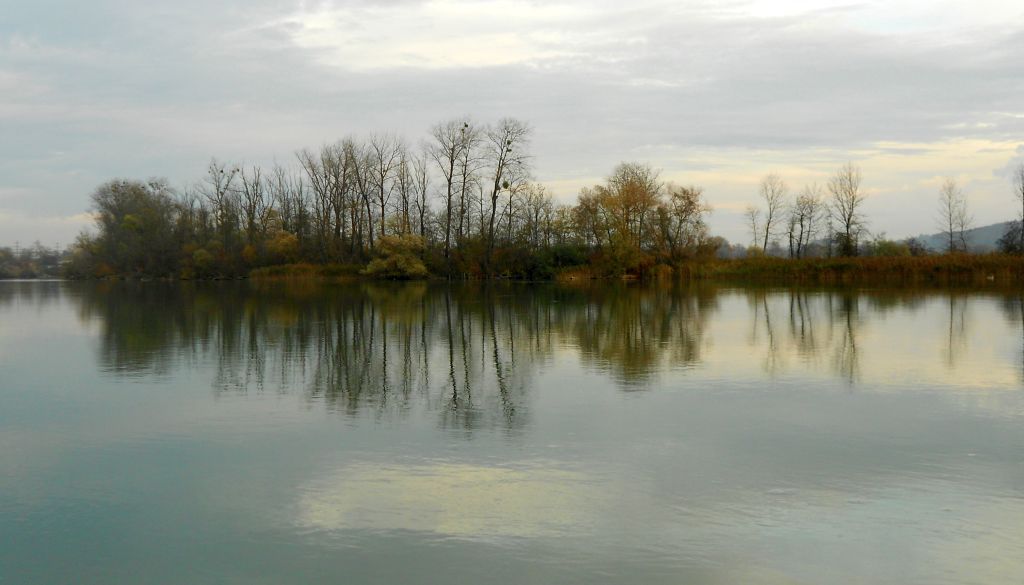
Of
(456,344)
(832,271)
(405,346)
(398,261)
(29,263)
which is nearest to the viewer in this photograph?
(405,346)

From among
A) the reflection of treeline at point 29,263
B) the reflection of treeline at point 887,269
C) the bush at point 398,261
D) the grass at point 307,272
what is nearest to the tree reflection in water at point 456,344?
the reflection of treeline at point 887,269

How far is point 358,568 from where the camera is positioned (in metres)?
4.69

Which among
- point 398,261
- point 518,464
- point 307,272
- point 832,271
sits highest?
point 398,261

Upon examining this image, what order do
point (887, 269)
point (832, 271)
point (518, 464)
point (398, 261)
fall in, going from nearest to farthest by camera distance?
point (518, 464), point (887, 269), point (832, 271), point (398, 261)

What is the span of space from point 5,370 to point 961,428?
13.4 m

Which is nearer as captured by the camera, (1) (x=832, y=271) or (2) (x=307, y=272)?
(1) (x=832, y=271)

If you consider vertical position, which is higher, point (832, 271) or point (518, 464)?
point (832, 271)

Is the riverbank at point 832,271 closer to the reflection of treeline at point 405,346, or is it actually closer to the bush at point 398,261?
the bush at point 398,261

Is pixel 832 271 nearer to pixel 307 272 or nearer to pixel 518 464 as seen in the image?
pixel 307 272

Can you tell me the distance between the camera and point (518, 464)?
6.73 meters

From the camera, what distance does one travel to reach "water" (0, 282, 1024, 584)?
4809 millimetres

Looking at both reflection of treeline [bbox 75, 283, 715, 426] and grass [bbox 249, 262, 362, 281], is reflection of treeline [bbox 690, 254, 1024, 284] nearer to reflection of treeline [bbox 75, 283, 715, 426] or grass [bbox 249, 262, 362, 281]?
reflection of treeline [bbox 75, 283, 715, 426]

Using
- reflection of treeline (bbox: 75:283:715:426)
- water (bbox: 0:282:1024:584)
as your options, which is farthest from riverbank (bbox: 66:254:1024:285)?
water (bbox: 0:282:1024:584)

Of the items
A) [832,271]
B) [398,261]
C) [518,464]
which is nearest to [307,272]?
[398,261]
